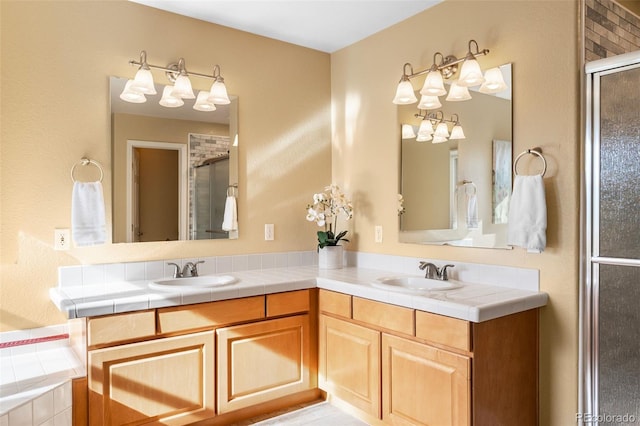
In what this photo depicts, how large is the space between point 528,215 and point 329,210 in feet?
4.94

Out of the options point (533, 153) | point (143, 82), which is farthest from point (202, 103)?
point (533, 153)

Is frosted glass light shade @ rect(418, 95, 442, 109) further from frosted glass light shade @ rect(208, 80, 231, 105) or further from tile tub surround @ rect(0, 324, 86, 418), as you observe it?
tile tub surround @ rect(0, 324, 86, 418)

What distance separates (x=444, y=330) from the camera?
2090 millimetres

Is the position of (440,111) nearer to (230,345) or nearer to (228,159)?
(228,159)

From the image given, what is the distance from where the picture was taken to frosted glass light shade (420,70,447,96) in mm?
2637

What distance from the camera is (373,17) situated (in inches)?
118

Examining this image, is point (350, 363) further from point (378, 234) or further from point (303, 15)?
point (303, 15)

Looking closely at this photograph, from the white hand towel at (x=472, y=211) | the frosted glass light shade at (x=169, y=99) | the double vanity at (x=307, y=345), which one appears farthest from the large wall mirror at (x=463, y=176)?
the frosted glass light shade at (x=169, y=99)

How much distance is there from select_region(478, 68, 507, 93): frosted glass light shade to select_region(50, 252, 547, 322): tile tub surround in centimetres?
97

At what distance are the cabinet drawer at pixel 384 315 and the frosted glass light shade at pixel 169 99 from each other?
166cm

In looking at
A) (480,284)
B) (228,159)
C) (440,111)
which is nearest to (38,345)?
(228,159)

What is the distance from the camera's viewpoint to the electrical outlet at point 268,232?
10.8 feet

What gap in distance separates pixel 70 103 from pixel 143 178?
0.57m

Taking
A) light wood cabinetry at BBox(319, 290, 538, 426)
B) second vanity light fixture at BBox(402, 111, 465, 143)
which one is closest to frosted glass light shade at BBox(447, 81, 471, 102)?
second vanity light fixture at BBox(402, 111, 465, 143)
